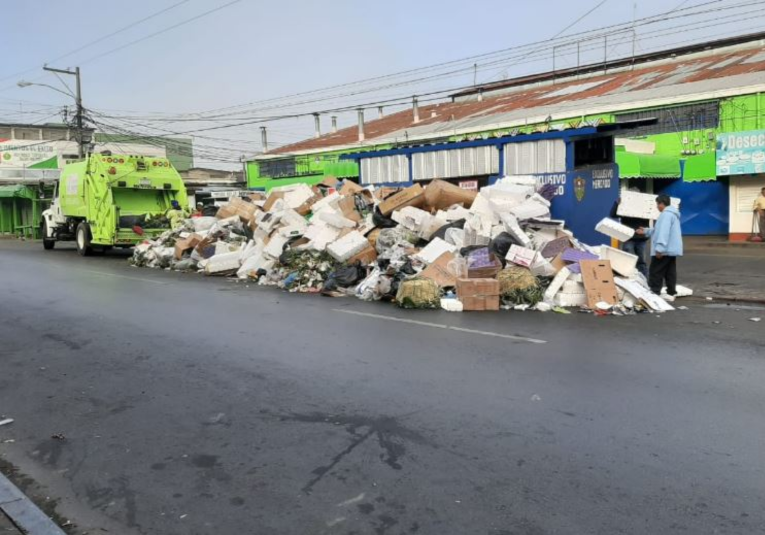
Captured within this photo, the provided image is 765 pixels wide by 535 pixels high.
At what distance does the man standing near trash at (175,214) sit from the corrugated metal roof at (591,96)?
38.0 ft

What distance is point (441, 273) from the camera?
10.3m

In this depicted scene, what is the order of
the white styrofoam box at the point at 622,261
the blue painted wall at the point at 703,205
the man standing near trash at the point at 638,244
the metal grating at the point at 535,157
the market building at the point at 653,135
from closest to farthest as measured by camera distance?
the white styrofoam box at the point at 622,261, the man standing near trash at the point at 638,244, the metal grating at the point at 535,157, the market building at the point at 653,135, the blue painted wall at the point at 703,205

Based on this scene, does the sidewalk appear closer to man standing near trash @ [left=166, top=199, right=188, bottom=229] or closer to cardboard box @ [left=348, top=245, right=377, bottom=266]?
cardboard box @ [left=348, top=245, right=377, bottom=266]

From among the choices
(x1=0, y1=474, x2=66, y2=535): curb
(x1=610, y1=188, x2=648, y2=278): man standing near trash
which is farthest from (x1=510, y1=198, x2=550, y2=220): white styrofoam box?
(x1=0, y1=474, x2=66, y2=535): curb

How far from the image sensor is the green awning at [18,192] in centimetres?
3425

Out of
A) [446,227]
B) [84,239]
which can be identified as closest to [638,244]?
[446,227]

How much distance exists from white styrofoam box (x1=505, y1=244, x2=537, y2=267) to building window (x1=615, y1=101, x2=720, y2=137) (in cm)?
1206

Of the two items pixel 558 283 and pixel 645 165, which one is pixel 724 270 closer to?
pixel 558 283

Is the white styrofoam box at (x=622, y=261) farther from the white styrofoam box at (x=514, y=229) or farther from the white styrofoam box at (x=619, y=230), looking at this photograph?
the white styrofoam box at (x=514, y=229)

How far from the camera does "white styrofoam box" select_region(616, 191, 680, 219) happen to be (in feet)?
35.8

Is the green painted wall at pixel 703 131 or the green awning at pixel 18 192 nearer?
the green painted wall at pixel 703 131

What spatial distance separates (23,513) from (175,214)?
18348mm

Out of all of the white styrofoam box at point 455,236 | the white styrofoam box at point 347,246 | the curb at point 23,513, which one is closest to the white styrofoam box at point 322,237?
the white styrofoam box at point 347,246

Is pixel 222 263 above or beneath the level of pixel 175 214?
beneath
